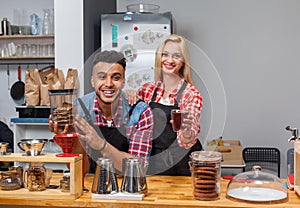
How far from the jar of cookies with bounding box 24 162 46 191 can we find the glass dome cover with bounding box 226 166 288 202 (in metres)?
0.83

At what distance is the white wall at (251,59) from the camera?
191 inches

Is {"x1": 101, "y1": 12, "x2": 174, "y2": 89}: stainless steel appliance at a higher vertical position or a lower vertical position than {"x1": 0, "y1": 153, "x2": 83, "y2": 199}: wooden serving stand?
higher

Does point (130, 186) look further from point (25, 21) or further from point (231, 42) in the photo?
point (25, 21)

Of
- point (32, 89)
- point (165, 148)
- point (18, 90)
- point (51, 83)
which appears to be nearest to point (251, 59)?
point (51, 83)

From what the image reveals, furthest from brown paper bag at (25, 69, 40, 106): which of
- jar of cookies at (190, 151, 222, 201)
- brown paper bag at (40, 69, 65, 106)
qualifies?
jar of cookies at (190, 151, 222, 201)

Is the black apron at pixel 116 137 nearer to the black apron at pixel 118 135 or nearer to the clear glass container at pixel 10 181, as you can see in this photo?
the black apron at pixel 118 135

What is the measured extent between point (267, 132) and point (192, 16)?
155 cm

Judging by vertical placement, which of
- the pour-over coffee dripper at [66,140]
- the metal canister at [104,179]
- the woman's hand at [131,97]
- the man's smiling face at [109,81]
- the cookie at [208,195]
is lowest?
the cookie at [208,195]

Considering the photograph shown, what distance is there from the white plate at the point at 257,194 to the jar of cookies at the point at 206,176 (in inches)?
3.3

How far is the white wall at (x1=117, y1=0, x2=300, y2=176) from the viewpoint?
4855 millimetres

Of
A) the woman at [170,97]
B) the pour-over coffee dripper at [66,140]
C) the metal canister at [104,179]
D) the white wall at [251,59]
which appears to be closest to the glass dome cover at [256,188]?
the metal canister at [104,179]

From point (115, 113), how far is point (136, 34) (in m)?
1.79

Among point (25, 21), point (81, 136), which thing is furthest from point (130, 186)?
point (25, 21)

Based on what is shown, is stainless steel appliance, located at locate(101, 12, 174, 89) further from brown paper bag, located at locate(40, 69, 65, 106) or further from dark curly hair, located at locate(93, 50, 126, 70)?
dark curly hair, located at locate(93, 50, 126, 70)
